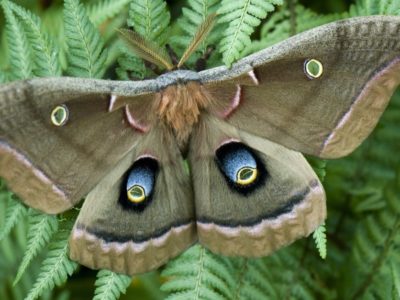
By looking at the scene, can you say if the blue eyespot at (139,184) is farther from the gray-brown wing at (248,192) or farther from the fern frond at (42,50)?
the fern frond at (42,50)

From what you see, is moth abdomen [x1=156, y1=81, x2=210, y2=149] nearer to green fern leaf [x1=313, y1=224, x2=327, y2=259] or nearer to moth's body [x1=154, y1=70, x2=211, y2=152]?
moth's body [x1=154, y1=70, x2=211, y2=152]

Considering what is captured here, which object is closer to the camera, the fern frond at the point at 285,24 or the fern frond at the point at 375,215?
the fern frond at the point at 375,215

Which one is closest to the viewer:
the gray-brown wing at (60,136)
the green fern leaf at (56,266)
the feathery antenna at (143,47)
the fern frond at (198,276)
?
the gray-brown wing at (60,136)

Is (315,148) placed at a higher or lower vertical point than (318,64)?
lower

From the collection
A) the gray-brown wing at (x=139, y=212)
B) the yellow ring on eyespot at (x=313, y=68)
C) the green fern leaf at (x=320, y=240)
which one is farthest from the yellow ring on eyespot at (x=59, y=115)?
the green fern leaf at (x=320, y=240)

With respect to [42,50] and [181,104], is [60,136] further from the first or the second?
[42,50]

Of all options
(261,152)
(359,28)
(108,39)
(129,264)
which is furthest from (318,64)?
(108,39)

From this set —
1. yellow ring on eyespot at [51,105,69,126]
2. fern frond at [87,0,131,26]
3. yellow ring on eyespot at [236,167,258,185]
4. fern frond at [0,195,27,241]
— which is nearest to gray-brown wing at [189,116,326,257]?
yellow ring on eyespot at [236,167,258,185]

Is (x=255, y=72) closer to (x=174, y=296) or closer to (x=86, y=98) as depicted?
(x=86, y=98)
